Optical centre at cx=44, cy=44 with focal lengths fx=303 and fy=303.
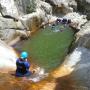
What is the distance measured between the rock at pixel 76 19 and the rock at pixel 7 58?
11434 mm

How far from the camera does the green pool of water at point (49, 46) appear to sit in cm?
2411

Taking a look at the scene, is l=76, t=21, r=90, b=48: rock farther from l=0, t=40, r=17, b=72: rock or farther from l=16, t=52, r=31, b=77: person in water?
l=16, t=52, r=31, b=77: person in water

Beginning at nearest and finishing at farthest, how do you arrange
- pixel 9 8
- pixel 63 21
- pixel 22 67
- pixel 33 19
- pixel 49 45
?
pixel 22 67 < pixel 49 45 < pixel 9 8 < pixel 33 19 < pixel 63 21

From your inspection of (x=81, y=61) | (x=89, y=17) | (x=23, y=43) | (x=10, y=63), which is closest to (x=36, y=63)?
(x=10, y=63)

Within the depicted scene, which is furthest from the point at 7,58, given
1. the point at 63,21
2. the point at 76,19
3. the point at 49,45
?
the point at 76,19

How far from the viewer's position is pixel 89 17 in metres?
38.5

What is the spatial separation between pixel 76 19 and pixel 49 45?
11.3 m

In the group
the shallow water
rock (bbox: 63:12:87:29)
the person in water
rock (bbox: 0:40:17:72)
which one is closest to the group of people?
rock (bbox: 63:12:87:29)

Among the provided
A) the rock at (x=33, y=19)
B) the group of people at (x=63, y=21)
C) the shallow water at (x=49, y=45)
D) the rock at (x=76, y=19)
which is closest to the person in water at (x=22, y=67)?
the shallow water at (x=49, y=45)

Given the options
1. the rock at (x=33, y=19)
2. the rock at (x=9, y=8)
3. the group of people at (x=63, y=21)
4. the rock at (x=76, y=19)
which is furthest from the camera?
the group of people at (x=63, y=21)

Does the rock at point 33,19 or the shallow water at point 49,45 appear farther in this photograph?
the rock at point 33,19

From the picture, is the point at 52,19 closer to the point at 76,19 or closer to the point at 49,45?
the point at 76,19

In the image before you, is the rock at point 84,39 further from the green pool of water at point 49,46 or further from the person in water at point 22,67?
the person in water at point 22,67

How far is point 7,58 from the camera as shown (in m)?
23.6
